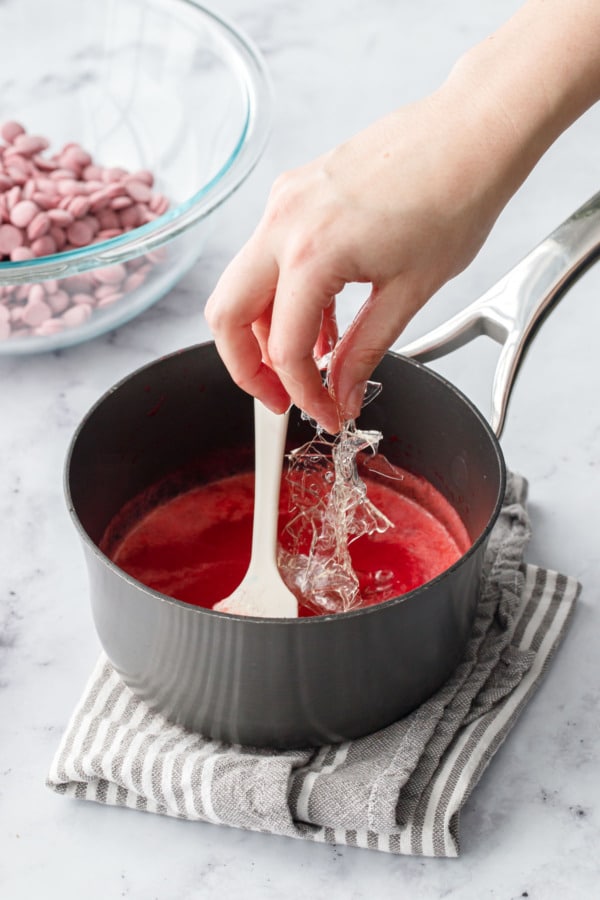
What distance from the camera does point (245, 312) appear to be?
2.64 ft

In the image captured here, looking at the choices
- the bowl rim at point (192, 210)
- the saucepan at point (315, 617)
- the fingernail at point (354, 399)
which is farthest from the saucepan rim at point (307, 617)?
the bowl rim at point (192, 210)

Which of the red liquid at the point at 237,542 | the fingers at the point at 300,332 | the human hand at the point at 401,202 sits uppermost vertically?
the human hand at the point at 401,202

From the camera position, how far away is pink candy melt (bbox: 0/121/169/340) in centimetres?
129

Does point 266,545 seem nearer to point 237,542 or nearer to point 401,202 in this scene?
point 237,542

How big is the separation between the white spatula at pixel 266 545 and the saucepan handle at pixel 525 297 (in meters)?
0.19

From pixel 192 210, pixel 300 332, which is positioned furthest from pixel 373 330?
pixel 192 210

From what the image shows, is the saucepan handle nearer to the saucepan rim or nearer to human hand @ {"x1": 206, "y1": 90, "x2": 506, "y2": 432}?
the saucepan rim

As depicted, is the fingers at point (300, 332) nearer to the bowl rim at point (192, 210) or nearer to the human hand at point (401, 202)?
the human hand at point (401, 202)

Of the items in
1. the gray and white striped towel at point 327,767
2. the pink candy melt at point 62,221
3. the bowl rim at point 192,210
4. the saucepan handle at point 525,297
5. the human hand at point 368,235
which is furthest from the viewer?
the pink candy melt at point 62,221

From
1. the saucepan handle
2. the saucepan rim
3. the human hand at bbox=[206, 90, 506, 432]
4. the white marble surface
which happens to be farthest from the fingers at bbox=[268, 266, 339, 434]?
the white marble surface

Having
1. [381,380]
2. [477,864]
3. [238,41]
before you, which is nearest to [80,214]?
[238,41]

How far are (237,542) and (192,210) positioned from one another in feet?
1.24

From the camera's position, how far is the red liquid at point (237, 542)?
1057mm

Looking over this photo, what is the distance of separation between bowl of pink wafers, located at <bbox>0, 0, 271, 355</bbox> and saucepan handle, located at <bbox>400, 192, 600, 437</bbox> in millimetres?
344
